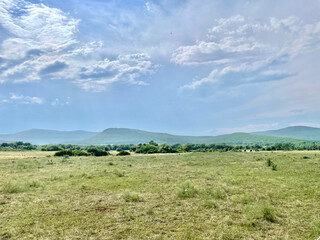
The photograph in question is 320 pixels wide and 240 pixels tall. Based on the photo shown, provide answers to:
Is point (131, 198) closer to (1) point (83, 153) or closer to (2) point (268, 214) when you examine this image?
(2) point (268, 214)

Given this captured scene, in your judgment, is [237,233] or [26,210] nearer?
[237,233]

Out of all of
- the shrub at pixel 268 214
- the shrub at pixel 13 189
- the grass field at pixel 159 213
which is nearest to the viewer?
the grass field at pixel 159 213

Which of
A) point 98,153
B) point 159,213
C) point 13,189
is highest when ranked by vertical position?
point 159,213

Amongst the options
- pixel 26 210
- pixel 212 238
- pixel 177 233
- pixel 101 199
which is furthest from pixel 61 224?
pixel 212 238

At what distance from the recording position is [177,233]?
862 cm

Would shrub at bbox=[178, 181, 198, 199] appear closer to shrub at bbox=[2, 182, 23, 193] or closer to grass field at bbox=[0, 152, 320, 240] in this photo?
grass field at bbox=[0, 152, 320, 240]

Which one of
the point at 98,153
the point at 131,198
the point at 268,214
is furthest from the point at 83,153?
the point at 268,214

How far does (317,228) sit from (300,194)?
689 centimetres

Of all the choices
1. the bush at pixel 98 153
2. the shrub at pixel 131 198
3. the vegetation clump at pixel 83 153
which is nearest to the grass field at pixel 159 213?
the shrub at pixel 131 198

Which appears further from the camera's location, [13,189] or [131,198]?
[13,189]

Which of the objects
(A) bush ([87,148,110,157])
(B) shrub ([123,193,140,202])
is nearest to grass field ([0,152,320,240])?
(B) shrub ([123,193,140,202])

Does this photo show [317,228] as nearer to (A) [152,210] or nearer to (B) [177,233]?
(B) [177,233]

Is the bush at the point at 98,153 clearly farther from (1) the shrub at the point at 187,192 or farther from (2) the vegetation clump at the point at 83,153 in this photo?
(1) the shrub at the point at 187,192

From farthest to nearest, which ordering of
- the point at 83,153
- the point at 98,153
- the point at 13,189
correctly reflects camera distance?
the point at 98,153 → the point at 83,153 → the point at 13,189
